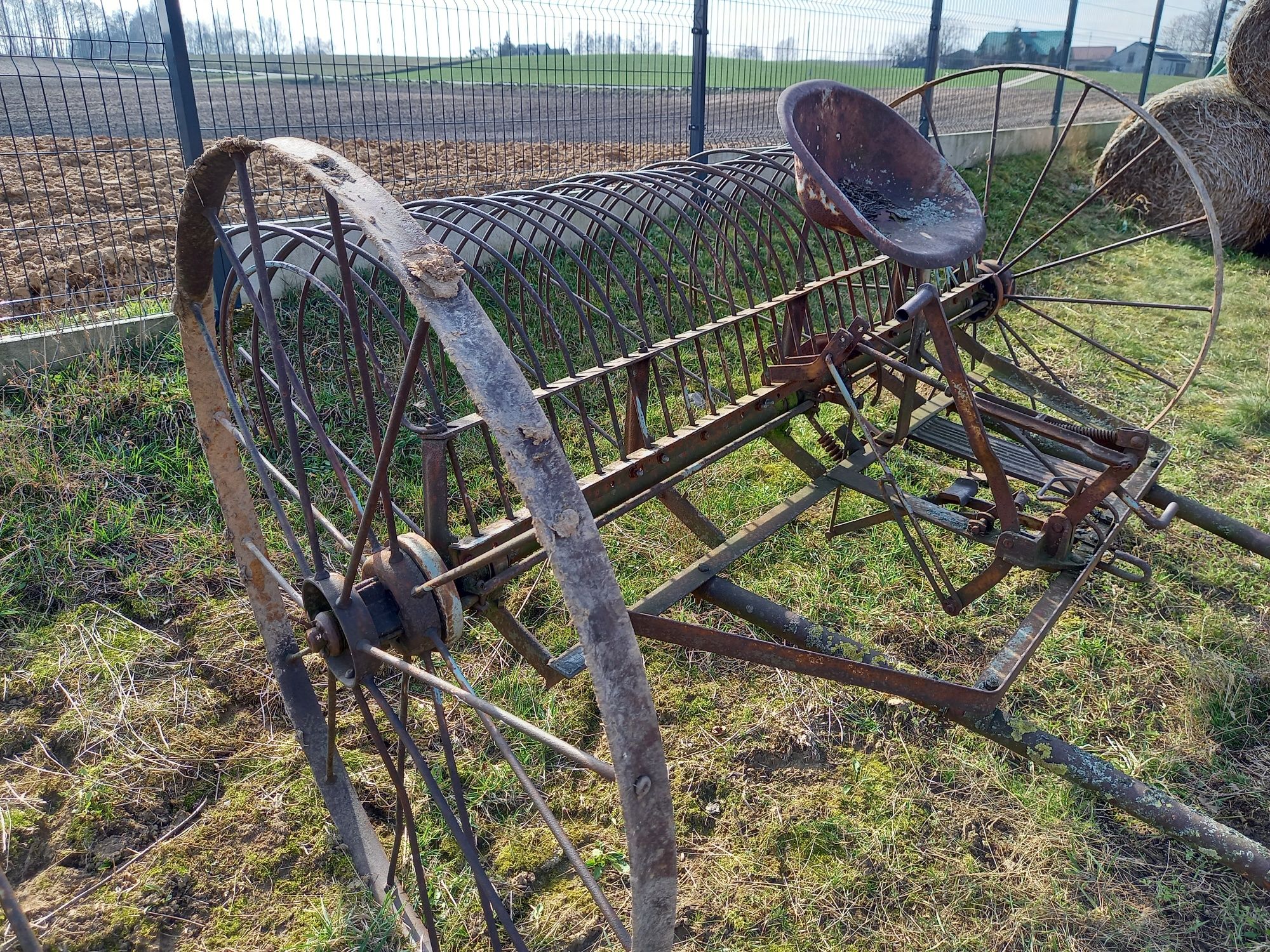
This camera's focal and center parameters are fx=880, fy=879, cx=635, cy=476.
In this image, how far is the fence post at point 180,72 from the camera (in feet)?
12.4

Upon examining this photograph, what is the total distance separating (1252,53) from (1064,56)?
3.36 metres

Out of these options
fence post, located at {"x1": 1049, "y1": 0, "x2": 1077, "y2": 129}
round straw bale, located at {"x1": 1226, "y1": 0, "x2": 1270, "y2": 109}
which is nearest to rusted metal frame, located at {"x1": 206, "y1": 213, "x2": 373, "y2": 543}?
round straw bale, located at {"x1": 1226, "y1": 0, "x2": 1270, "y2": 109}

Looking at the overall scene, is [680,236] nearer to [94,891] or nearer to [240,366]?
→ [240,366]

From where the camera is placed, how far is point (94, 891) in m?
2.24

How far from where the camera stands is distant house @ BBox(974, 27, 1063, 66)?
10570mm

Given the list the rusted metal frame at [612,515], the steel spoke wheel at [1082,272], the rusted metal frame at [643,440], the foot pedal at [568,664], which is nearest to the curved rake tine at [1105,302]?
the steel spoke wheel at [1082,272]

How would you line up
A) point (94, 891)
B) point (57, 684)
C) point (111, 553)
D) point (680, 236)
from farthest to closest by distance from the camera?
point (680, 236)
point (111, 553)
point (57, 684)
point (94, 891)

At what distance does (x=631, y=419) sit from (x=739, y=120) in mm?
6797

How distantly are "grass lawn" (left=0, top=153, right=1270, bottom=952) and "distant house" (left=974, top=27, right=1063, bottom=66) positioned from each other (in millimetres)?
8822

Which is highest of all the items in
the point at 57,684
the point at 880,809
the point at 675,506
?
the point at 675,506

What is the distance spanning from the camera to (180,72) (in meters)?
3.81

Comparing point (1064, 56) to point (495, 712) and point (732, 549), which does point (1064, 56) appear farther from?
point (495, 712)

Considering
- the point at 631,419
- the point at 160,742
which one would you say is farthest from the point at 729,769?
the point at 160,742

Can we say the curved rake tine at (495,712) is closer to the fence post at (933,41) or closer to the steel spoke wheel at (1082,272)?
the steel spoke wheel at (1082,272)
